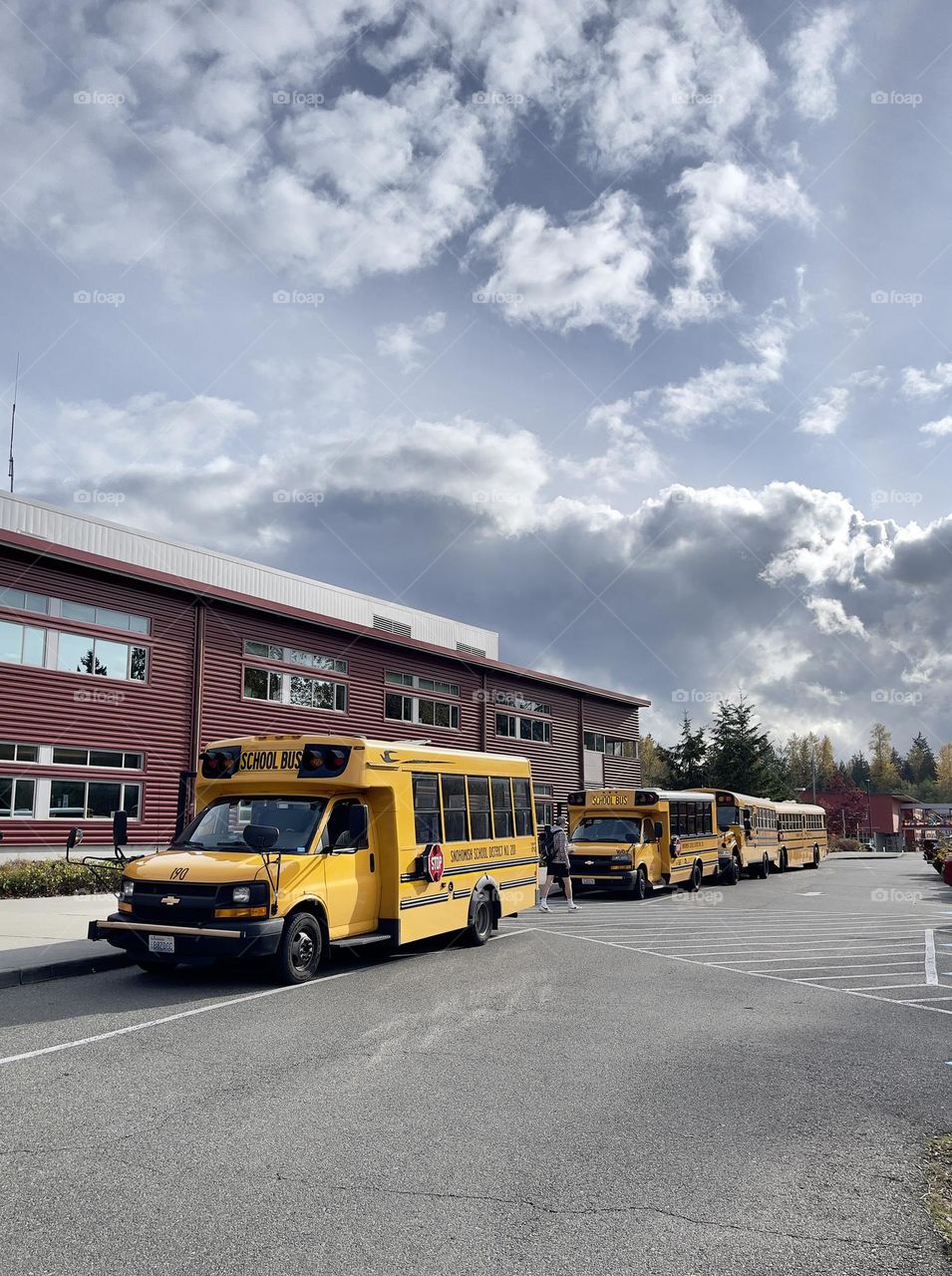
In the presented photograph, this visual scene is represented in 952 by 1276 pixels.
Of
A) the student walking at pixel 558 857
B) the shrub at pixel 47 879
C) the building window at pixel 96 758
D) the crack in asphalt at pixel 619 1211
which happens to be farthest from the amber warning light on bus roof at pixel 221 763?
the building window at pixel 96 758

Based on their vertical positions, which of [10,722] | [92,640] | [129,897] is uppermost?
[92,640]

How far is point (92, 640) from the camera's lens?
26.1 metres

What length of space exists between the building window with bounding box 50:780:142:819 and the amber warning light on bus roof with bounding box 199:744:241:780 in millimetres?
13777

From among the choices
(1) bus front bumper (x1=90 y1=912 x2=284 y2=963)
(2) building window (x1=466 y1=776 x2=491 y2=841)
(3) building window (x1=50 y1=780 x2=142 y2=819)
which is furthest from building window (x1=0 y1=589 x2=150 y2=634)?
(1) bus front bumper (x1=90 y1=912 x2=284 y2=963)

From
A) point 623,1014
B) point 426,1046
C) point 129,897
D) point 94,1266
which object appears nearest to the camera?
point 94,1266

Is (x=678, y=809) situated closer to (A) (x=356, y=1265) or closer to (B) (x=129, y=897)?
(B) (x=129, y=897)

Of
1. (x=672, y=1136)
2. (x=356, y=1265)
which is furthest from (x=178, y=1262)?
(x=672, y=1136)

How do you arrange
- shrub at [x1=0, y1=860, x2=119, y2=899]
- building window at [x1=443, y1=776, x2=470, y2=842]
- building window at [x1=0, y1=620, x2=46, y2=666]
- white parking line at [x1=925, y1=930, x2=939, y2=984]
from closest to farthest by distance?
white parking line at [x1=925, y1=930, x2=939, y2=984] < building window at [x1=443, y1=776, x2=470, y2=842] < shrub at [x1=0, y1=860, x2=119, y2=899] < building window at [x1=0, y1=620, x2=46, y2=666]

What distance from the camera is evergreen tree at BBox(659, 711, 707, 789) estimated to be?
72.9 meters

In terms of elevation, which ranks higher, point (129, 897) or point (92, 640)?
point (92, 640)

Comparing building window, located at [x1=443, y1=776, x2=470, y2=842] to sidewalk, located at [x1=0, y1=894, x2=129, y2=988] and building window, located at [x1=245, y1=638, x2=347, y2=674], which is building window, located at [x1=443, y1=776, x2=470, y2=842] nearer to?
sidewalk, located at [x1=0, y1=894, x2=129, y2=988]

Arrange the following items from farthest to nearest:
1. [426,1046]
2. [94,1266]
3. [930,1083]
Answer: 1. [426,1046]
2. [930,1083]
3. [94,1266]

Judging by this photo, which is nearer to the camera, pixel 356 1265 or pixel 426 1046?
pixel 356 1265

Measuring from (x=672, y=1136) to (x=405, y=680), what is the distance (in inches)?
1262
